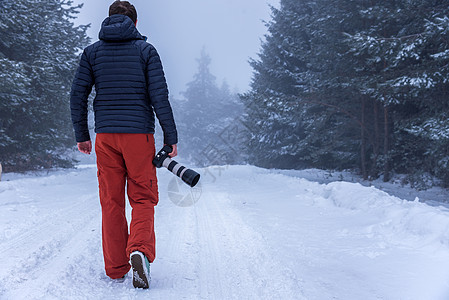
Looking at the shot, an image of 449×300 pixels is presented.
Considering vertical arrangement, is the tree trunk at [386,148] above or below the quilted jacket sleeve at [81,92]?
below

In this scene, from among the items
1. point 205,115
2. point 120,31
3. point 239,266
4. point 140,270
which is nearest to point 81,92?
point 120,31

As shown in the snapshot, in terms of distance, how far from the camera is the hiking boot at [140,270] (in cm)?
225

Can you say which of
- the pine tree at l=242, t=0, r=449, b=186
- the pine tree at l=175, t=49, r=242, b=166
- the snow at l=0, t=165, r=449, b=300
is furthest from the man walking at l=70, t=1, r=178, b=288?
the pine tree at l=175, t=49, r=242, b=166

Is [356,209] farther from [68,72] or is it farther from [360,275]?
[68,72]

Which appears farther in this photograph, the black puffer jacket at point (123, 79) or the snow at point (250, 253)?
the black puffer jacket at point (123, 79)

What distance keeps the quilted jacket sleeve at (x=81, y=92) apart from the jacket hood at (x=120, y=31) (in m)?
0.26

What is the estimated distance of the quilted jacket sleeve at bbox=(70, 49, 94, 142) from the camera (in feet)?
8.30

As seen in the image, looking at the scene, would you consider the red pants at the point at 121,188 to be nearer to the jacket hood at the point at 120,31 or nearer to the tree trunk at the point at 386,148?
the jacket hood at the point at 120,31

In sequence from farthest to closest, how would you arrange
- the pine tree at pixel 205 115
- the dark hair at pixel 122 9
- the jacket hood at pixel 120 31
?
the pine tree at pixel 205 115 → the dark hair at pixel 122 9 → the jacket hood at pixel 120 31

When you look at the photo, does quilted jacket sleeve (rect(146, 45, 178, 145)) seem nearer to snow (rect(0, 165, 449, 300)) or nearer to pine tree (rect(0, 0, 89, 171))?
snow (rect(0, 165, 449, 300))

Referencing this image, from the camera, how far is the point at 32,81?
456 inches

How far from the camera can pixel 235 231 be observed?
4.06 m

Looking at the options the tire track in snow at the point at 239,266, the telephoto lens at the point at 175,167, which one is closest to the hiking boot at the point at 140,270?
the tire track in snow at the point at 239,266

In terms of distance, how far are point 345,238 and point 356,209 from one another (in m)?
1.62
